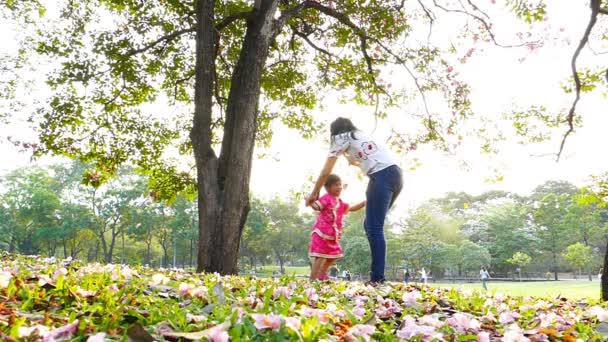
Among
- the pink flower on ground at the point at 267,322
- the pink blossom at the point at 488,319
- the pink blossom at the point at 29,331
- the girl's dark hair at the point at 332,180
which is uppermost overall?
the girl's dark hair at the point at 332,180

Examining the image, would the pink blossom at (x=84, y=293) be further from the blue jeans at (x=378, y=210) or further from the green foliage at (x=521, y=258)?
the green foliage at (x=521, y=258)

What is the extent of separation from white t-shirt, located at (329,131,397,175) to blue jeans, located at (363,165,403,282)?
87 mm

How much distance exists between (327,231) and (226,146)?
83.9 inches

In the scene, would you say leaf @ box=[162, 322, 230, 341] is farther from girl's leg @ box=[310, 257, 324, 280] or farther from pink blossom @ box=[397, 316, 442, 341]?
girl's leg @ box=[310, 257, 324, 280]

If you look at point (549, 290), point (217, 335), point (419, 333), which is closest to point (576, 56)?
point (419, 333)

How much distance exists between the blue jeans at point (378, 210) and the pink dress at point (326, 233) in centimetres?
117

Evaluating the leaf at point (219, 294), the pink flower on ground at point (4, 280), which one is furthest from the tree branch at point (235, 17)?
the pink flower on ground at point (4, 280)

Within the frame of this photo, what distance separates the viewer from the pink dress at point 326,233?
6.08 metres

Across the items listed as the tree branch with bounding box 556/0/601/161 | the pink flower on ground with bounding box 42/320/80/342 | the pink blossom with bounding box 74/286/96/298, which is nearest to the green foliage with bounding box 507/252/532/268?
the tree branch with bounding box 556/0/601/161

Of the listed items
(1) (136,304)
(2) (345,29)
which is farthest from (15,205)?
(1) (136,304)

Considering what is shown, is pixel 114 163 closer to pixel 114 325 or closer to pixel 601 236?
pixel 114 325

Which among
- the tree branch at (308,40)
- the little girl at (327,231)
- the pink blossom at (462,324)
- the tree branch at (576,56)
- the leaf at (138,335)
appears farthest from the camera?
the tree branch at (308,40)

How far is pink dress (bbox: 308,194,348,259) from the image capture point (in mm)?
6082

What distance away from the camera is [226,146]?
6906mm
